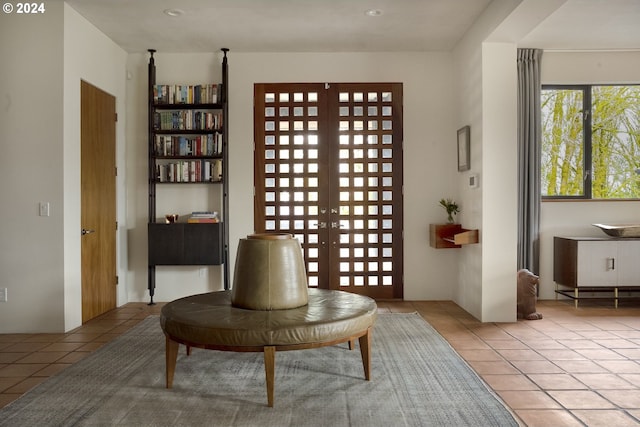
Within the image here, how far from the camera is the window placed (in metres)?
5.86

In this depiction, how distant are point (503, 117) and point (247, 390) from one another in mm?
3385

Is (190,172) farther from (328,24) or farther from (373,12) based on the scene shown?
(373,12)

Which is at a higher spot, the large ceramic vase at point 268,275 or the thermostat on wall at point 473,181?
the thermostat on wall at point 473,181

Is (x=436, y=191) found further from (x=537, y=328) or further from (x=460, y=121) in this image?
(x=537, y=328)

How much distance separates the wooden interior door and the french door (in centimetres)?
157

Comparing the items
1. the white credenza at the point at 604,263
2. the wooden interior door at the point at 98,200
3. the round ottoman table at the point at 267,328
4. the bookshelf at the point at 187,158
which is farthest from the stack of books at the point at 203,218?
the white credenza at the point at 604,263

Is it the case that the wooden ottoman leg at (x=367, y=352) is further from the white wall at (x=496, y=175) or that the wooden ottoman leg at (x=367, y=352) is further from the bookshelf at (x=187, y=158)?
the bookshelf at (x=187, y=158)

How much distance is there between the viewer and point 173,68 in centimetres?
574

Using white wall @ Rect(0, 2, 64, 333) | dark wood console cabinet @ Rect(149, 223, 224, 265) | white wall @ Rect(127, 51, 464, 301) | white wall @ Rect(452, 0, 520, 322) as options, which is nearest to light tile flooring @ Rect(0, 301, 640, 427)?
white wall @ Rect(452, 0, 520, 322)

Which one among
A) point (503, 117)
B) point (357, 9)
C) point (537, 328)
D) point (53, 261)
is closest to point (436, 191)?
point (503, 117)

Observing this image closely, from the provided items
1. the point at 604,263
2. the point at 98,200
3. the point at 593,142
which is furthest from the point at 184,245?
the point at 593,142

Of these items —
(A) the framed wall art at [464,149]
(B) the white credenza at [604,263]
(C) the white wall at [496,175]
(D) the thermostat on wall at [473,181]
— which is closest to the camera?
(C) the white wall at [496,175]

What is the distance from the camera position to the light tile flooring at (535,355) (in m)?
2.71

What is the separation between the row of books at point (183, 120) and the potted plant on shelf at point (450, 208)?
8.89 feet
